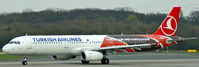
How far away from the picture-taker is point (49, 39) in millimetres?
40750

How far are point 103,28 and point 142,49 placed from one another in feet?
52.3

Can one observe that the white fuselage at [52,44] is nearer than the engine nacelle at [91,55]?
Yes

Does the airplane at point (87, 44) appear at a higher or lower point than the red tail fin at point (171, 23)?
lower

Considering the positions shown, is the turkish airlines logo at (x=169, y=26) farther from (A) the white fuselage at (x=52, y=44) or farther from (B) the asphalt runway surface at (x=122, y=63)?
(A) the white fuselage at (x=52, y=44)

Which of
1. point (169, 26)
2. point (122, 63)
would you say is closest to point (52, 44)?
point (122, 63)

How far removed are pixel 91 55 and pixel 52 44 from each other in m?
3.50

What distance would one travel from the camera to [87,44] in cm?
4256

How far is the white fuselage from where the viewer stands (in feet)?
129

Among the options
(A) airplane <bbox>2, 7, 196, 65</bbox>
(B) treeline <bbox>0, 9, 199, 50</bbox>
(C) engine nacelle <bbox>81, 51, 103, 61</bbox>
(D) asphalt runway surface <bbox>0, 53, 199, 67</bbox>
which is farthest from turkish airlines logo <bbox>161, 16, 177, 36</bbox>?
(B) treeline <bbox>0, 9, 199, 50</bbox>

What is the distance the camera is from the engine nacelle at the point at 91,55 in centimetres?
4006

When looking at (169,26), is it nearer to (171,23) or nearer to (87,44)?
(171,23)

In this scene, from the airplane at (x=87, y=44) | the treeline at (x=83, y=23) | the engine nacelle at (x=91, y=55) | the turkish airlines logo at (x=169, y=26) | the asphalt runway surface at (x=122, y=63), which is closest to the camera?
the asphalt runway surface at (x=122, y=63)

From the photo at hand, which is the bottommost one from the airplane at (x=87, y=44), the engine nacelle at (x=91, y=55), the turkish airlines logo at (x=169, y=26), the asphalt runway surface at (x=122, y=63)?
the asphalt runway surface at (x=122, y=63)

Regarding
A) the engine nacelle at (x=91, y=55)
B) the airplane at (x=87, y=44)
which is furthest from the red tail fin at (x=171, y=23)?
the engine nacelle at (x=91, y=55)
